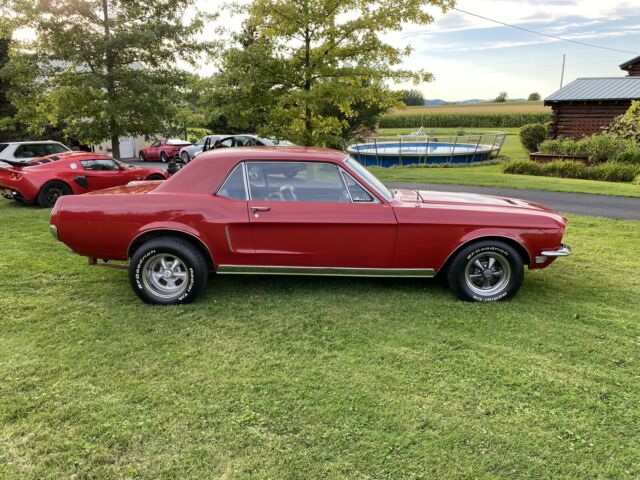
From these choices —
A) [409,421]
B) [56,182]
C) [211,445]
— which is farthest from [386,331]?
[56,182]

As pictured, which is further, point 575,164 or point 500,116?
point 500,116

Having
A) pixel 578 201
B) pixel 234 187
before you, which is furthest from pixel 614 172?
pixel 234 187

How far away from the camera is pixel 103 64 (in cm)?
1185

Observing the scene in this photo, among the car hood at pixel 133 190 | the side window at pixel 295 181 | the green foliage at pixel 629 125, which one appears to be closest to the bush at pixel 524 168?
the green foliage at pixel 629 125

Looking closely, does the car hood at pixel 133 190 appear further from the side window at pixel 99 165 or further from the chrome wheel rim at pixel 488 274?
the side window at pixel 99 165

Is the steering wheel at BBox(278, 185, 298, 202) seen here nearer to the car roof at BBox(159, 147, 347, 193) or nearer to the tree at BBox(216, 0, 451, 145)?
the car roof at BBox(159, 147, 347, 193)

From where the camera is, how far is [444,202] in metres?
4.88

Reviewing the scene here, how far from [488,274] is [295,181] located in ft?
7.01

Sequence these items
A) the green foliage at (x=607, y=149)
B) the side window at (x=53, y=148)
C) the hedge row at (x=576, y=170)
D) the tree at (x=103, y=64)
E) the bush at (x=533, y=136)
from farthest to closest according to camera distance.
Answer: the bush at (x=533, y=136)
the green foliage at (x=607, y=149)
the hedge row at (x=576, y=170)
the side window at (x=53, y=148)
the tree at (x=103, y=64)

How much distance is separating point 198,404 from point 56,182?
868 centimetres

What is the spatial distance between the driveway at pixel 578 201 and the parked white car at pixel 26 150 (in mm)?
9949

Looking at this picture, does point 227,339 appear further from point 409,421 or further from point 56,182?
point 56,182

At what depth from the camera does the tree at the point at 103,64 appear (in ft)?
37.0

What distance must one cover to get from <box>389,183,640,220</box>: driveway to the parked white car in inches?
392
